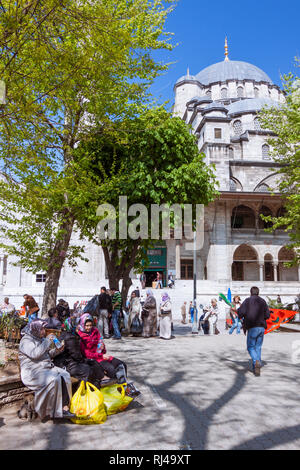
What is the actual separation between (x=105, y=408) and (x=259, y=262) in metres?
32.5

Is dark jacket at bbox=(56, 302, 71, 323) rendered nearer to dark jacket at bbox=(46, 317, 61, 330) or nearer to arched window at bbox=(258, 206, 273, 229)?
dark jacket at bbox=(46, 317, 61, 330)

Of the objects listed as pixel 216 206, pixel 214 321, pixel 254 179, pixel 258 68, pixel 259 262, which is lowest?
pixel 214 321

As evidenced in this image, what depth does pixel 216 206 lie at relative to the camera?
115 feet

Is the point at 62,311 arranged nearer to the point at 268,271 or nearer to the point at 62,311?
the point at 62,311

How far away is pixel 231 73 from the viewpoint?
56.6m

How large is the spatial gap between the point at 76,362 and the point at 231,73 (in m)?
60.7

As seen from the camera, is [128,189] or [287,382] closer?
[287,382]

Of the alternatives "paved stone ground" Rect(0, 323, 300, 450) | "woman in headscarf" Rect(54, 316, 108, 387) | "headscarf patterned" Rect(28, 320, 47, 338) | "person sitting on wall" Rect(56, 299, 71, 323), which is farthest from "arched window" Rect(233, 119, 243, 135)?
"headscarf patterned" Rect(28, 320, 47, 338)

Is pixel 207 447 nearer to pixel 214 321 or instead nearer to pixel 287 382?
pixel 287 382

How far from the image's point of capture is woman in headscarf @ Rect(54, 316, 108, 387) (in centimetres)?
473

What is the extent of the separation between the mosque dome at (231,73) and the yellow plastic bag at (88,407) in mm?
Answer: 59034

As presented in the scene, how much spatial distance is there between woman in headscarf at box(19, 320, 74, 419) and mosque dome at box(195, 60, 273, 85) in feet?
193

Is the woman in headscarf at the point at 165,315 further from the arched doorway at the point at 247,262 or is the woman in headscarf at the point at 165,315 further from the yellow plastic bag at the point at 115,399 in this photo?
the arched doorway at the point at 247,262

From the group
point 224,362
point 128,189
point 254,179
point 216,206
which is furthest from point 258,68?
point 224,362
